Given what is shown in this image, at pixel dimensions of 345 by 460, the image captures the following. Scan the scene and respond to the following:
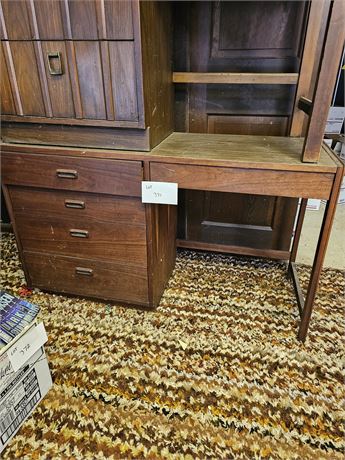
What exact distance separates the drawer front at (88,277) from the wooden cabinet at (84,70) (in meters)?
0.49

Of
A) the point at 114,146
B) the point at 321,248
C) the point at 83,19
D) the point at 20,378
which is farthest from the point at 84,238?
the point at 321,248

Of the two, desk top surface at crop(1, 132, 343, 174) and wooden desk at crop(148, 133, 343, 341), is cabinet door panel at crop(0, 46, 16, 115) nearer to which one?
desk top surface at crop(1, 132, 343, 174)

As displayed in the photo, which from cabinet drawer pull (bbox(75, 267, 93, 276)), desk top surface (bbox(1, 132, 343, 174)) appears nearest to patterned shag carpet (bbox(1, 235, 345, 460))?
cabinet drawer pull (bbox(75, 267, 93, 276))

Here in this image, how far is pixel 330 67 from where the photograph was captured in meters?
0.87

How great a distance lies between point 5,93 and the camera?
1.12 metres

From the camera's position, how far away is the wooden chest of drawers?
3.67ft

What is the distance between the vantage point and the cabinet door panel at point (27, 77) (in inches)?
40.9

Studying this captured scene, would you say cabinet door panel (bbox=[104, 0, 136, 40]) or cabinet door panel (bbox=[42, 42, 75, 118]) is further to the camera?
→ cabinet door panel (bbox=[42, 42, 75, 118])

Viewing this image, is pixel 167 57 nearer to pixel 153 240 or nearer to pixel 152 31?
pixel 152 31

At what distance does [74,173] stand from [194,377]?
84 cm

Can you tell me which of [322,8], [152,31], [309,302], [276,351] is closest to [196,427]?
[276,351]

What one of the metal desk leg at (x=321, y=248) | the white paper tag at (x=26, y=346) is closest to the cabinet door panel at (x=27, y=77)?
the white paper tag at (x=26, y=346)

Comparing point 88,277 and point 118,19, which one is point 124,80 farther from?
point 88,277

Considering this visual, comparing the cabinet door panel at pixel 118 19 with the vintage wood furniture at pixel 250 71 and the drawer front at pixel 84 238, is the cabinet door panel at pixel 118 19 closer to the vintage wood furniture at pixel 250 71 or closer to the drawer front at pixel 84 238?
the vintage wood furniture at pixel 250 71
